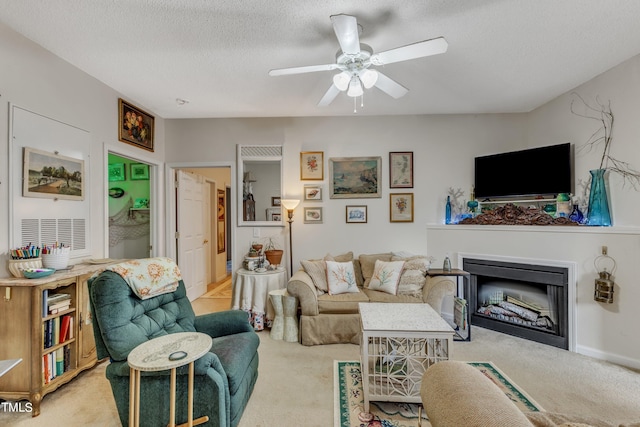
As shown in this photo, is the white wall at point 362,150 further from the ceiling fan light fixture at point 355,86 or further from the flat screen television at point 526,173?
the ceiling fan light fixture at point 355,86

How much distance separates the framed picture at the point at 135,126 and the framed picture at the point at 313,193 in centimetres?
212

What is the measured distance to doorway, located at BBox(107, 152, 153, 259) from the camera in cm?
433

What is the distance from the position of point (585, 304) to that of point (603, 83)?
2154mm

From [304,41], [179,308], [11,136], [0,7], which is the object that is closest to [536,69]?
[304,41]

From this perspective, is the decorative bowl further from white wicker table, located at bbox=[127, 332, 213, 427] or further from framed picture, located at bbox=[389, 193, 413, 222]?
framed picture, located at bbox=[389, 193, 413, 222]

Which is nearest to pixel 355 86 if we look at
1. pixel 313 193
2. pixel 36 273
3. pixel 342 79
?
pixel 342 79

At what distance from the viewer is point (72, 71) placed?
2.59 m

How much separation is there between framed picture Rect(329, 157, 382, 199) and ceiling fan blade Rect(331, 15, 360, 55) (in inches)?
82.3

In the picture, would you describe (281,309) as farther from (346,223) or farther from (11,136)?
(11,136)

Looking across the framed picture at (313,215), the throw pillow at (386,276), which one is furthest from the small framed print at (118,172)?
the throw pillow at (386,276)

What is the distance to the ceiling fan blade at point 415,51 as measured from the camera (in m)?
1.67

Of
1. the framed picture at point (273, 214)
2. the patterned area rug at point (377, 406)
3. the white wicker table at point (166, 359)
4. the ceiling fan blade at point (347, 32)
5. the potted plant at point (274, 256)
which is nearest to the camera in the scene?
the white wicker table at point (166, 359)

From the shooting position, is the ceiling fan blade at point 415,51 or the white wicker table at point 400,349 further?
the white wicker table at point 400,349

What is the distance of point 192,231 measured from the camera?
4.47 meters
